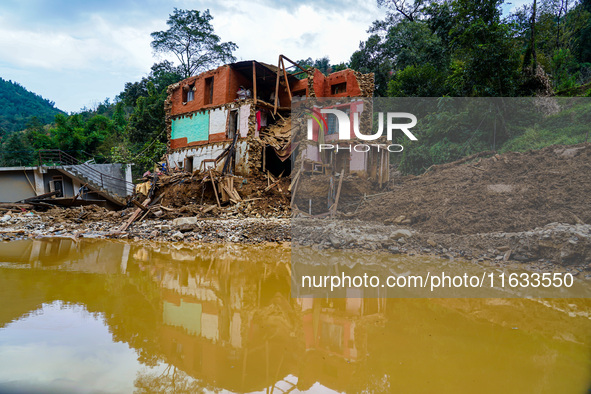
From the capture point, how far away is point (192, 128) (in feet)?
67.5

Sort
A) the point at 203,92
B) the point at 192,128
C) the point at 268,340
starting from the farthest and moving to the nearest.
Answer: the point at 192,128
the point at 203,92
the point at 268,340

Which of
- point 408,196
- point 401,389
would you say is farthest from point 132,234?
point 401,389

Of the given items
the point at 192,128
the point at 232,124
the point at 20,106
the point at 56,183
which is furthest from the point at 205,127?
the point at 20,106

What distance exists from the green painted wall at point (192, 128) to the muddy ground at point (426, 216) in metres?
4.79

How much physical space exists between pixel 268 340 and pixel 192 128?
18.8m

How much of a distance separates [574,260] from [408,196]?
6.12m

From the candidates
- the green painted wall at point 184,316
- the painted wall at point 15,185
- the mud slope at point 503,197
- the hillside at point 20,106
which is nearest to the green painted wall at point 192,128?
the painted wall at point 15,185

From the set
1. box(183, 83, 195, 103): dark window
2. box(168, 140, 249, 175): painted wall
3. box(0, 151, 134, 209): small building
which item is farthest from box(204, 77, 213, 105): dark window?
box(0, 151, 134, 209): small building

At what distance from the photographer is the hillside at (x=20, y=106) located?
199 feet

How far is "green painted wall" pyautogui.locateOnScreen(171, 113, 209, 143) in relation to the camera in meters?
19.8

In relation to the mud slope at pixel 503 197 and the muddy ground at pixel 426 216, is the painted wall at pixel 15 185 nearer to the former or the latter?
the muddy ground at pixel 426 216

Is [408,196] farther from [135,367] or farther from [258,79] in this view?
[258,79]

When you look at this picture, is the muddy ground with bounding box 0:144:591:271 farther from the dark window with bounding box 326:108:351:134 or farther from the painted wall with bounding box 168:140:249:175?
the dark window with bounding box 326:108:351:134

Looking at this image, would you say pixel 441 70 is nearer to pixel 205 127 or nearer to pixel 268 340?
pixel 205 127
